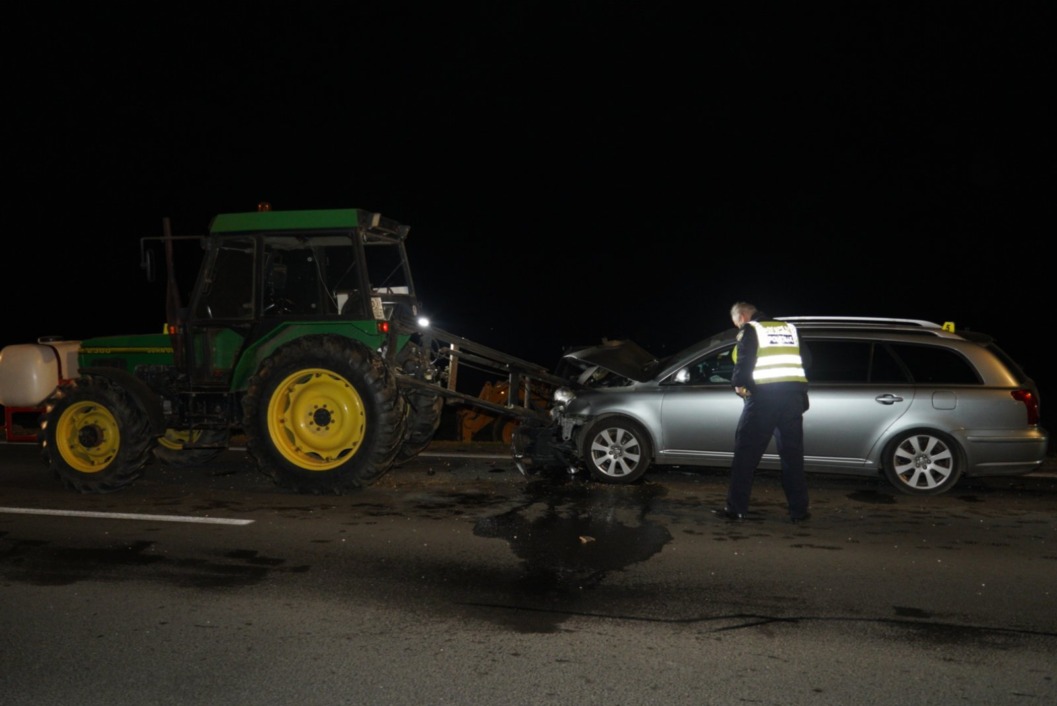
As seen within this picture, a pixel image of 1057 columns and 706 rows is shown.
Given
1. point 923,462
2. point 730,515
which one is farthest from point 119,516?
point 923,462

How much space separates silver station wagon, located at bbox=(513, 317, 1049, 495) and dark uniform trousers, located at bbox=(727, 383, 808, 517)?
105 cm

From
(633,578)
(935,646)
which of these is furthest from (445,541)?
(935,646)

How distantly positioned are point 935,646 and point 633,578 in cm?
190

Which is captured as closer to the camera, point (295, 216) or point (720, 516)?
point (720, 516)

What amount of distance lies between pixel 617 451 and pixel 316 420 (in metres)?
2.97

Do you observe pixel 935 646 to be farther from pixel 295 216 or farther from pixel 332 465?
pixel 295 216

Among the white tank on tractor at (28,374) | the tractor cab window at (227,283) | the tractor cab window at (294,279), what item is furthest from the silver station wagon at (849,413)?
the white tank on tractor at (28,374)

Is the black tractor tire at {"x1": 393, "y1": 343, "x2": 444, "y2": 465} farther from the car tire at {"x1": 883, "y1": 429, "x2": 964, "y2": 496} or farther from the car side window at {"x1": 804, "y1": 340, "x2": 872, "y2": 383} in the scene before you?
the car tire at {"x1": 883, "y1": 429, "x2": 964, "y2": 496}

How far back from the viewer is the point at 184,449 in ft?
35.2

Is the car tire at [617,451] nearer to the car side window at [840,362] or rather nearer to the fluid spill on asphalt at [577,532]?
the fluid spill on asphalt at [577,532]

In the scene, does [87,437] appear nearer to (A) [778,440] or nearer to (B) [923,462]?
(A) [778,440]

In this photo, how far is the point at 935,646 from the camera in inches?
198

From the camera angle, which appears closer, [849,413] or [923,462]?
[923,462]

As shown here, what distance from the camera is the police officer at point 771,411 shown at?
791cm
